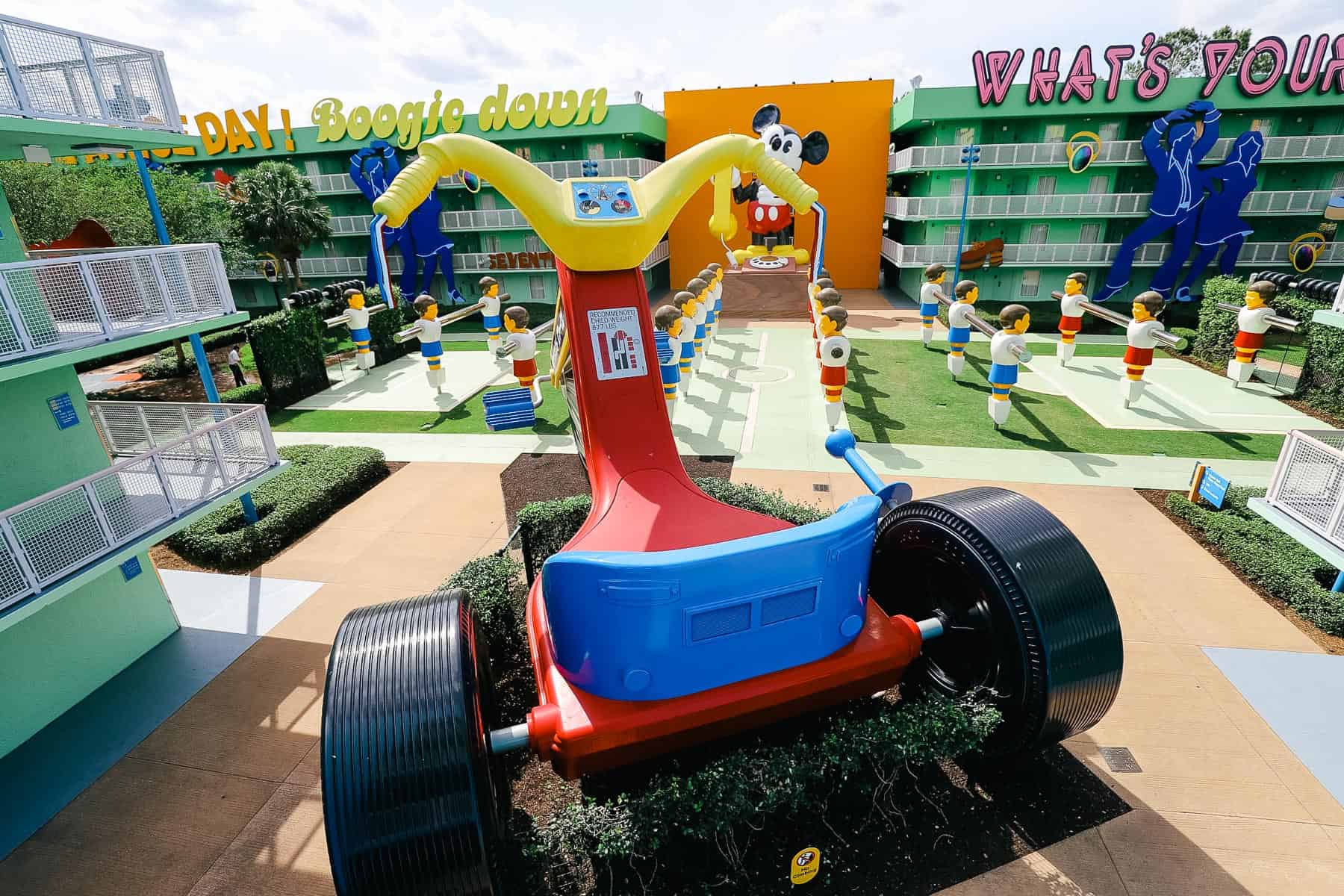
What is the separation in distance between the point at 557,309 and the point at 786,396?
26.3 ft

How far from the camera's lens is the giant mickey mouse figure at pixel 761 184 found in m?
20.9

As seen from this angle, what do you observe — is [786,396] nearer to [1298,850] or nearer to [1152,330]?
[1152,330]

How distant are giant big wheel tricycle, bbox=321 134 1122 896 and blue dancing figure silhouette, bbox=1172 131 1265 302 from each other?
24153 mm

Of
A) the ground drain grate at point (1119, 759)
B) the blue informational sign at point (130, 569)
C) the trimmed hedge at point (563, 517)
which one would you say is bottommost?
the ground drain grate at point (1119, 759)

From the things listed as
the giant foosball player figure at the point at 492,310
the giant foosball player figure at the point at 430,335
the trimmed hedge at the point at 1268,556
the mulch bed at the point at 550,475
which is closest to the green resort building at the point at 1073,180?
the giant foosball player figure at the point at 492,310

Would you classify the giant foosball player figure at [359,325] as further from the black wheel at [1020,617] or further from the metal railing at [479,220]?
the black wheel at [1020,617]

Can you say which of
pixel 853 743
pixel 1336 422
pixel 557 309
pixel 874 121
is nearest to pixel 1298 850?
pixel 853 743

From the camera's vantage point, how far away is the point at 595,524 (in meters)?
5.95

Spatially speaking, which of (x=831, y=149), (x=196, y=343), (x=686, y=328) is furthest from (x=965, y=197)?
(x=196, y=343)

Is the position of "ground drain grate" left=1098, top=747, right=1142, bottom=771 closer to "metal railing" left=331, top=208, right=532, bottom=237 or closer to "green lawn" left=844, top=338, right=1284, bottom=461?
"green lawn" left=844, top=338, right=1284, bottom=461

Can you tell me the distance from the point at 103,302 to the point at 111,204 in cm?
1416

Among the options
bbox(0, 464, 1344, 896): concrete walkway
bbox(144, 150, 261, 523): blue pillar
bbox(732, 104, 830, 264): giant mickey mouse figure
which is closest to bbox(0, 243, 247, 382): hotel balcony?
bbox(144, 150, 261, 523): blue pillar

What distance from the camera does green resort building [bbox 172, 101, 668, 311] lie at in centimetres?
2489

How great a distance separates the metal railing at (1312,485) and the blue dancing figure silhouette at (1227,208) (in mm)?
20519
